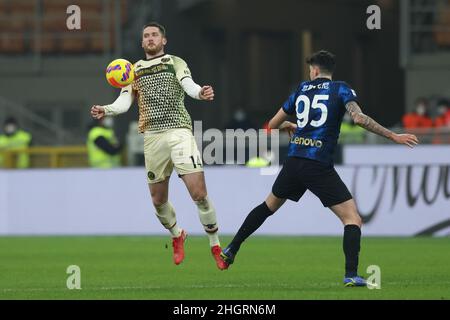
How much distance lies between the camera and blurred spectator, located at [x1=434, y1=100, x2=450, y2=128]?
23.9 m

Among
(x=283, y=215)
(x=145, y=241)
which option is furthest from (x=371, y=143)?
(x=145, y=241)

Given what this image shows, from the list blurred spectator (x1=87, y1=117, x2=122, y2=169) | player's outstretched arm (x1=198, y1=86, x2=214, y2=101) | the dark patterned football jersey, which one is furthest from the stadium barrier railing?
player's outstretched arm (x1=198, y1=86, x2=214, y2=101)

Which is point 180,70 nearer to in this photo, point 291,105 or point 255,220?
point 291,105

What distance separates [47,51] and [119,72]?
55.1 feet

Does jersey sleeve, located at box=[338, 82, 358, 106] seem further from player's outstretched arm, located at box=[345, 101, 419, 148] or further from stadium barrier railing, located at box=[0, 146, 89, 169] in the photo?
stadium barrier railing, located at box=[0, 146, 89, 169]

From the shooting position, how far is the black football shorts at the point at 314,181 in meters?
11.5

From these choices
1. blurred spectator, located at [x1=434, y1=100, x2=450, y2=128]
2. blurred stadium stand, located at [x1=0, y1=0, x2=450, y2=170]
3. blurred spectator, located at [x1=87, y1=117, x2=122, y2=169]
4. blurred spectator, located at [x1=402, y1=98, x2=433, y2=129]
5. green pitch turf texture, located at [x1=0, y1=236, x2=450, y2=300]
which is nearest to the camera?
green pitch turf texture, located at [x1=0, y1=236, x2=450, y2=300]

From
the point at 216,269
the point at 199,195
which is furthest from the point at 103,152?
the point at 199,195

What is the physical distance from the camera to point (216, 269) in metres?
13.9

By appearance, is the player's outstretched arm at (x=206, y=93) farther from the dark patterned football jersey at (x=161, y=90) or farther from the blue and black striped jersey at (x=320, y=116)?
the blue and black striped jersey at (x=320, y=116)

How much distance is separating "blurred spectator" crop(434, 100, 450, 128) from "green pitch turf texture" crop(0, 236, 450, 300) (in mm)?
4901

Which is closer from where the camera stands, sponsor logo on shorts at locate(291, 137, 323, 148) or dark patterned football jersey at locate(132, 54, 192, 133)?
sponsor logo on shorts at locate(291, 137, 323, 148)

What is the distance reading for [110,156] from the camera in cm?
2194

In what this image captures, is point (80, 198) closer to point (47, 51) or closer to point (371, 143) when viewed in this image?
point (371, 143)
